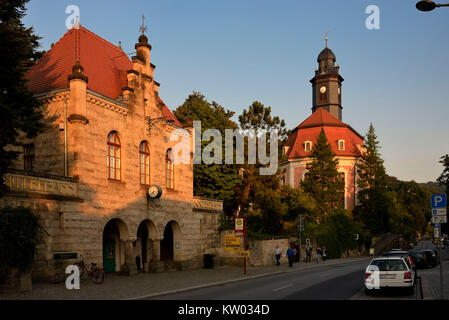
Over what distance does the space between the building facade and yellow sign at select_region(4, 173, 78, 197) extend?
0.04 m

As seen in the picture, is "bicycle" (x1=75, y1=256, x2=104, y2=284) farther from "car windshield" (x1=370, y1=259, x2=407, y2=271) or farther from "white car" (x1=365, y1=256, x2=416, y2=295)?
"car windshield" (x1=370, y1=259, x2=407, y2=271)

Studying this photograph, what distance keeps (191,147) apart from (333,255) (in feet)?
81.2

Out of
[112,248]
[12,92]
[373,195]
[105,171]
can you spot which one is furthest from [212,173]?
[373,195]

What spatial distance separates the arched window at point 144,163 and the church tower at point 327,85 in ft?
185

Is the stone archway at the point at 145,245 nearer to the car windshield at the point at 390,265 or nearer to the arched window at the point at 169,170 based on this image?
the arched window at the point at 169,170

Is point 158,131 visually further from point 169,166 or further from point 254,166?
point 254,166

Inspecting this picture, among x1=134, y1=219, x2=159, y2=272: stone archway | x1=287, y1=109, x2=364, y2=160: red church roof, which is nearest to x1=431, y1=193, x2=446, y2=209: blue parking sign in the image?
x1=134, y1=219, x2=159, y2=272: stone archway

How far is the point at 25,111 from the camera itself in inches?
701

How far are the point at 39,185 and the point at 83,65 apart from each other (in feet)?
30.4

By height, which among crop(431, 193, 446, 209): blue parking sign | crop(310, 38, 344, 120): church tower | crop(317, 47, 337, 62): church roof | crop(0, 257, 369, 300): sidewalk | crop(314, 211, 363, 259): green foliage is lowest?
crop(314, 211, 363, 259): green foliage

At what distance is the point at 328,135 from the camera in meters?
72.2

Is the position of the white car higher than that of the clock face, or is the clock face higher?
the clock face

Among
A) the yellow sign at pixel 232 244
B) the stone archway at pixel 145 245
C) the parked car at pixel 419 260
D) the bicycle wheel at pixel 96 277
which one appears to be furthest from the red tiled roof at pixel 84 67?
the parked car at pixel 419 260

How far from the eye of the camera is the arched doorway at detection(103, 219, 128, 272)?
26.8m
